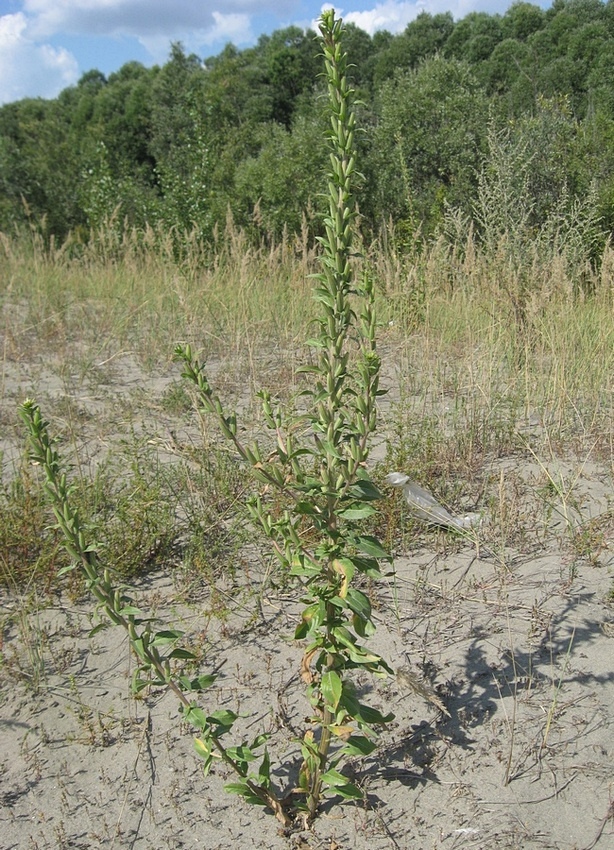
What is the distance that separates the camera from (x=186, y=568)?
9.55 feet

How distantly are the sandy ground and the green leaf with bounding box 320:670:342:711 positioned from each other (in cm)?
41

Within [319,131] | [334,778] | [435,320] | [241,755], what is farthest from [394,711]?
[319,131]

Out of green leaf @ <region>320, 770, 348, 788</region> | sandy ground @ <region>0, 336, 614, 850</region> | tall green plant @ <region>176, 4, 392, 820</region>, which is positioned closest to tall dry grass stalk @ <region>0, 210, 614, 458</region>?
sandy ground @ <region>0, 336, 614, 850</region>

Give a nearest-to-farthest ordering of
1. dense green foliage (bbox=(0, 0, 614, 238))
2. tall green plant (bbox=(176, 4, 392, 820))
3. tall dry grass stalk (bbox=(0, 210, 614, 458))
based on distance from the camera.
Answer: tall green plant (bbox=(176, 4, 392, 820)) → tall dry grass stalk (bbox=(0, 210, 614, 458)) → dense green foliage (bbox=(0, 0, 614, 238))

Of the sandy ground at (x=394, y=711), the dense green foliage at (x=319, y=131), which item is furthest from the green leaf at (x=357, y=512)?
the dense green foliage at (x=319, y=131)

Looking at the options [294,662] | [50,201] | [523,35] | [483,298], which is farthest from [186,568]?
[523,35]

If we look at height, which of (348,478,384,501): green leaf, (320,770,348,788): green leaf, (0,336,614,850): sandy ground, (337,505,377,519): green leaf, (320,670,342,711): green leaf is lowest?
(0,336,614,850): sandy ground

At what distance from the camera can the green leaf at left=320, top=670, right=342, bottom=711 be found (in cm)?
168

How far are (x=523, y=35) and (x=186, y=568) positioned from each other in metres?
22.4

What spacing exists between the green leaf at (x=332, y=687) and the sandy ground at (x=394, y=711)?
41 centimetres

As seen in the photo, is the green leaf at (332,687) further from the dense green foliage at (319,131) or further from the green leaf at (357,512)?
the dense green foliage at (319,131)

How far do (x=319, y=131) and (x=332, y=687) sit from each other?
408 inches

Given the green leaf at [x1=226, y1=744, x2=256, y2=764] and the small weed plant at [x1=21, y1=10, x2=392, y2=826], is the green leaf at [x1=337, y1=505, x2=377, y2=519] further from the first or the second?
the green leaf at [x1=226, y1=744, x2=256, y2=764]

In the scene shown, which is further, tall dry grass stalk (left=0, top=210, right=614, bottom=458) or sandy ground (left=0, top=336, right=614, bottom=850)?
tall dry grass stalk (left=0, top=210, right=614, bottom=458)
